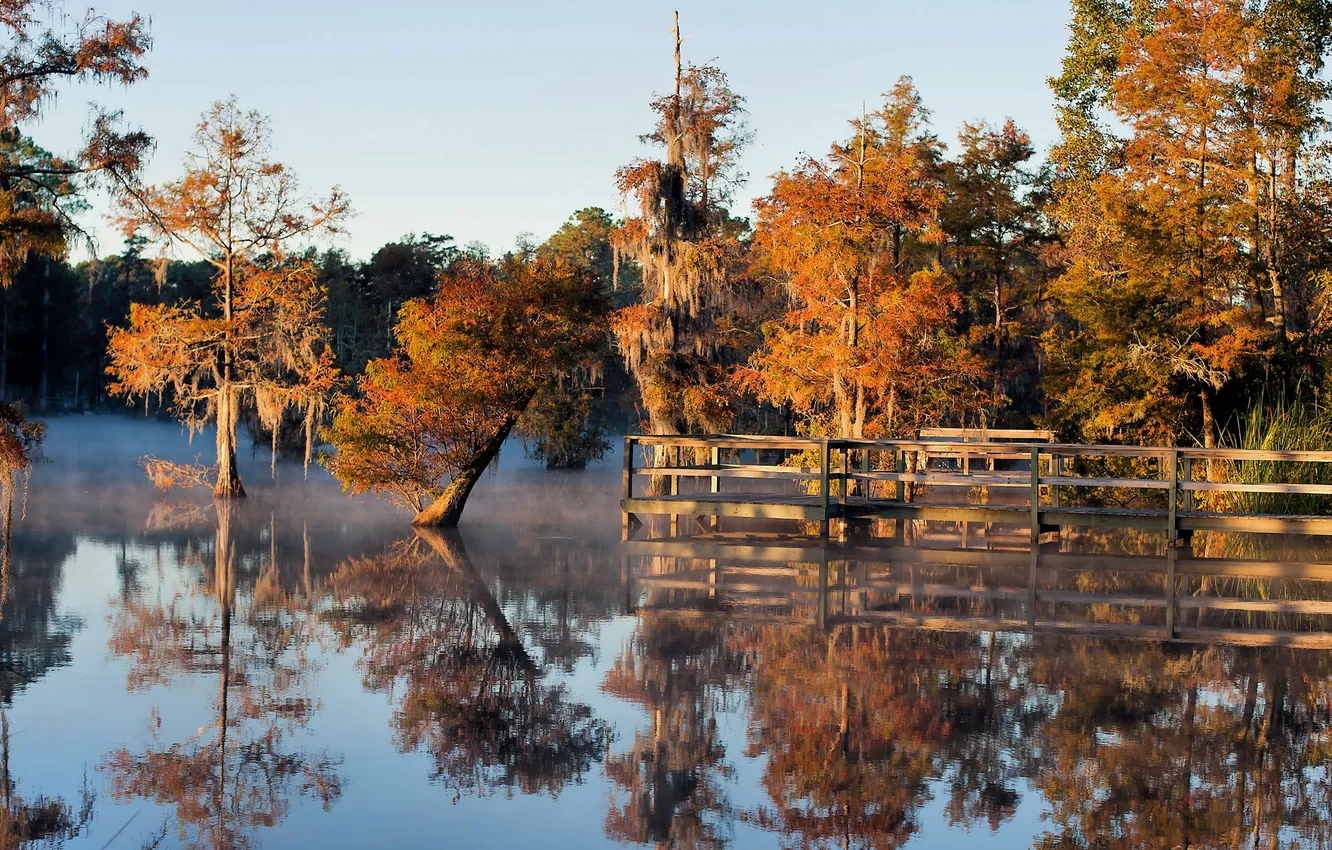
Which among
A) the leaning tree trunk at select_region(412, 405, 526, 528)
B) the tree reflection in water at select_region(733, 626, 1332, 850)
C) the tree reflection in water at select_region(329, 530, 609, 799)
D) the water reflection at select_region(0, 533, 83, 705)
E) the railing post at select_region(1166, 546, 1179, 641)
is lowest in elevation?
the water reflection at select_region(0, 533, 83, 705)

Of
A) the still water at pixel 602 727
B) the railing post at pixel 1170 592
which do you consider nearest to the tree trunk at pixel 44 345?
the still water at pixel 602 727

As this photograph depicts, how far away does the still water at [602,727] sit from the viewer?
6.51m

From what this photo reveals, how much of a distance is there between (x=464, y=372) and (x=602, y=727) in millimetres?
12592

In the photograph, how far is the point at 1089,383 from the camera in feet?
88.6

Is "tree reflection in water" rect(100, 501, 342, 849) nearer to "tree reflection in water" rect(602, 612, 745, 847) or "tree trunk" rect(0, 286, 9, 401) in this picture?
"tree reflection in water" rect(602, 612, 745, 847)

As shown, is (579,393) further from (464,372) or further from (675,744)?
(675,744)

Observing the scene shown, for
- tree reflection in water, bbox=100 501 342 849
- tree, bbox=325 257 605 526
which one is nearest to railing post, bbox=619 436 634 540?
tree, bbox=325 257 605 526

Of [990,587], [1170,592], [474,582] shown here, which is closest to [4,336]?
[474,582]

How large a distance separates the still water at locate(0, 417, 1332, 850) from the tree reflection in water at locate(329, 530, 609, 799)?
4 centimetres

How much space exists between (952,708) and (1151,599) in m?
6.23

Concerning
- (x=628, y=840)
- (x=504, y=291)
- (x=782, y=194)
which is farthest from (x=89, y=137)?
(x=628, y=840)

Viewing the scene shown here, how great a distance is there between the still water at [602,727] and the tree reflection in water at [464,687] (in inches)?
1.4

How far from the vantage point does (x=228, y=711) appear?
8586 mm

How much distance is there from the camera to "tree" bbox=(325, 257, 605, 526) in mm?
20141
